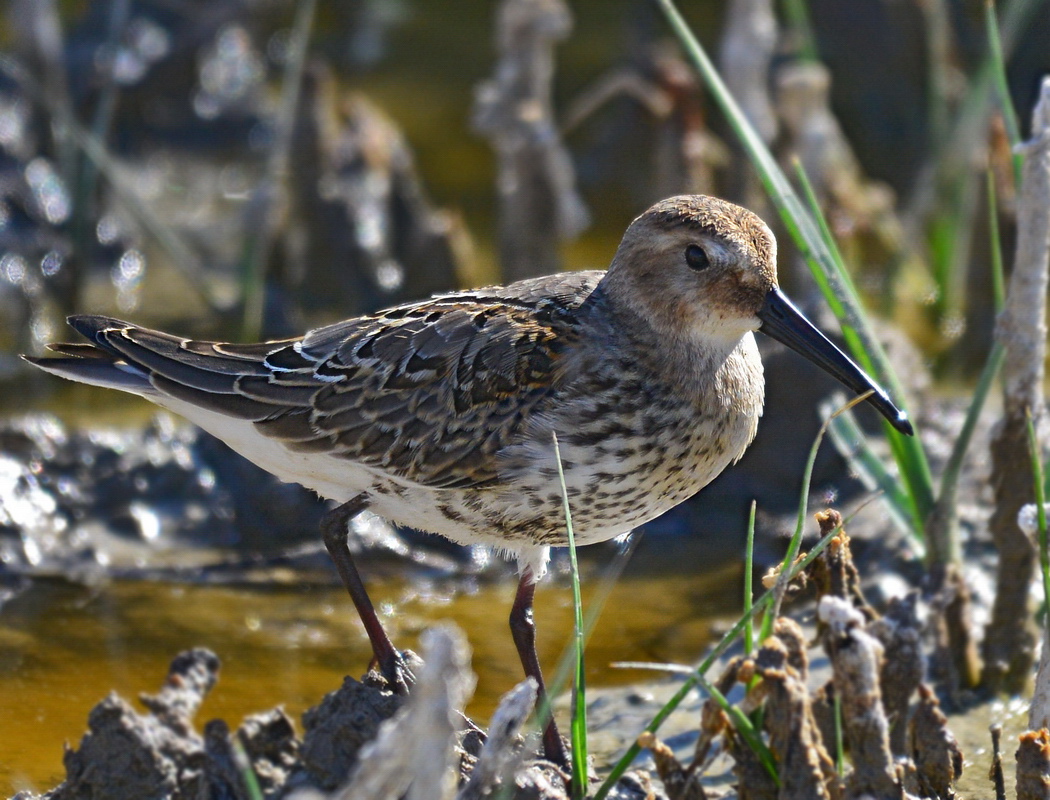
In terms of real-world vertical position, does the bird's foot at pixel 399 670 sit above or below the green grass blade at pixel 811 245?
below

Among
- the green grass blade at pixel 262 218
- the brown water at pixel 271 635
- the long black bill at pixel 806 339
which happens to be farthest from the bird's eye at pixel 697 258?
the green grass blade at pixel 262 218

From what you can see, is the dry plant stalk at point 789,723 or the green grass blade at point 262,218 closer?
the dry plant stalk at point 789,723

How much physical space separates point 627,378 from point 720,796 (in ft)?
4.22

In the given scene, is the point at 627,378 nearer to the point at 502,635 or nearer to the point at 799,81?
the point at 502,635

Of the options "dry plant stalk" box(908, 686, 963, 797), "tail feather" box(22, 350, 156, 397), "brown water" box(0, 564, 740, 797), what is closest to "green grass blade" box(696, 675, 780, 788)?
"dry plant stalk" box(908, 686, 963, 797)

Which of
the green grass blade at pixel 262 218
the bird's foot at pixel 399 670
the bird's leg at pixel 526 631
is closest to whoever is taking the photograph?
the bird's foot at pixel 399 670

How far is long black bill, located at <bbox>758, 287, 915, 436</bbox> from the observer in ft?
14.0

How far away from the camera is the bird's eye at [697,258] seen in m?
4.34

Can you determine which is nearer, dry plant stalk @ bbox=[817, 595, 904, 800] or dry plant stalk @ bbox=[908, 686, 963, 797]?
dry plant stalk @ bbox=[817, 595, 904, 800]

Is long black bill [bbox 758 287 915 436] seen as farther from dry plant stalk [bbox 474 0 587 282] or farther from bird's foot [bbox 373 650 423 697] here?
dry plant stalk [bbox 474 0 587 282]

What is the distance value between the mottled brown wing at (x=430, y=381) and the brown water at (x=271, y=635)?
3.97 ft

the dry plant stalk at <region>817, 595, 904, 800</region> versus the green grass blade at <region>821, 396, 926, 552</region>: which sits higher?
the green grass blade at <region>821, 396, 926, 552</region>

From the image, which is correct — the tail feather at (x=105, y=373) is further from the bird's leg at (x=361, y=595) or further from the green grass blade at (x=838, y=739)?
the green grass blade at (x=838, y=739)

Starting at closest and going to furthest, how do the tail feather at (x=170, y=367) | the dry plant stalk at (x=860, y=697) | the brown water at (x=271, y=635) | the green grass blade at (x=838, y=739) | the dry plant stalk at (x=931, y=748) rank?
the dry plant stalk at (x=860, y=697) < the green grass blade at (x=838, y=739) < the dry plant stalk at (x=931, y=748) < the tail feather at (x=170, y=367) < the brown water at (x=271, y=635)
